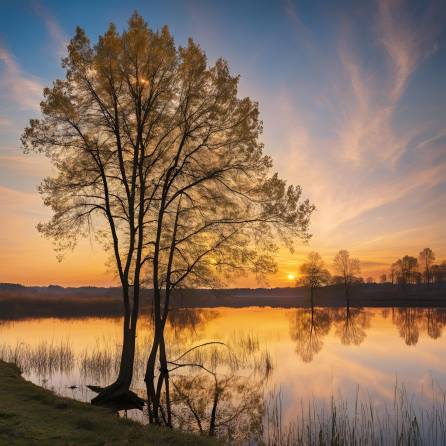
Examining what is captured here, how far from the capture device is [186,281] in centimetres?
2234

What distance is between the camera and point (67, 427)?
11.2 meters

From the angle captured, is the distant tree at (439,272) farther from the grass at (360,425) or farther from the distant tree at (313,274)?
the grass at (360,425)

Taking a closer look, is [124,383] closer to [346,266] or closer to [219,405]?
[219,405]

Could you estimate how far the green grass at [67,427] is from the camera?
9.86 meters

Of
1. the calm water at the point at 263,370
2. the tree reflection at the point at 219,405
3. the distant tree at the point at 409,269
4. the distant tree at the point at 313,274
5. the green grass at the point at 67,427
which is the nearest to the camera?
the green grass at the point at 67,427

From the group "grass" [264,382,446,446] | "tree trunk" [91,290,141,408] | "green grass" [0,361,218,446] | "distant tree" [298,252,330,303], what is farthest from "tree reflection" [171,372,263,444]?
"distant tree" [298,252,330,303]

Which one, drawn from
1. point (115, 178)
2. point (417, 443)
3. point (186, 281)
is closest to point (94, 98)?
point (115, 178)

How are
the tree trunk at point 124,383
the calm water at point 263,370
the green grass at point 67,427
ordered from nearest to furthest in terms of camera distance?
1. the green grass at point 67,427
2. the tree trunk at point 124,383
3. the calm water at point 263,370

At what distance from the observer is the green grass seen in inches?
388

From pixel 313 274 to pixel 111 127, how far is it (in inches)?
2674

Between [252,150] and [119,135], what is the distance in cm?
629

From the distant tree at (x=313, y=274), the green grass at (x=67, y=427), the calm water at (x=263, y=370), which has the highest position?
the distant tree at (x=313, y=274)

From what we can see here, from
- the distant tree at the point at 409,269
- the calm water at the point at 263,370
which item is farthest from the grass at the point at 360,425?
the distant tree at the point at 409,269

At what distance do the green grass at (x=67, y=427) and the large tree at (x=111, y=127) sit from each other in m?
3.55
